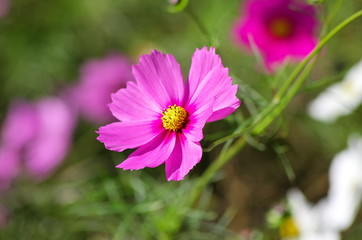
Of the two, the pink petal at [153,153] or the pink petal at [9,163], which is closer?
the pink petal at [153,153]

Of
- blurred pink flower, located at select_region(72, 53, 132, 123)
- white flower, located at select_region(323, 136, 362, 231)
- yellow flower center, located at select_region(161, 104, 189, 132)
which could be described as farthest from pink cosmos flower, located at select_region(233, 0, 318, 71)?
yellow flower center, located at select_region(161, 104, 189, 132)

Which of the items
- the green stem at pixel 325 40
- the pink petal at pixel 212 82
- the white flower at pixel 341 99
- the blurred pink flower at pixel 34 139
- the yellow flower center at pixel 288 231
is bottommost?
the white flower at pixel 341 99

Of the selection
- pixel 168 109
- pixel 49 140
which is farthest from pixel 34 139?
pixel 168 109

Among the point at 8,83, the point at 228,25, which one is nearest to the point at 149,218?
the point at 228,25

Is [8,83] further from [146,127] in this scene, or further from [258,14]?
[146,127]

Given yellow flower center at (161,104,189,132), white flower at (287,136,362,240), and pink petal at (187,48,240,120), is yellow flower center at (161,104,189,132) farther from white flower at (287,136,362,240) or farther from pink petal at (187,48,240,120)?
white flower at (287,136,362,240)

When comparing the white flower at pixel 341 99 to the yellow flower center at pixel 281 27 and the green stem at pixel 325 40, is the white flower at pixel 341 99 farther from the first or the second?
the green stem at pixel 325 40

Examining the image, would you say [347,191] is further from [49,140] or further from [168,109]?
[49,140]

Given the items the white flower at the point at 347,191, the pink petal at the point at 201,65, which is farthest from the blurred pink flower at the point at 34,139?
the pink petal at the point at 201,65
